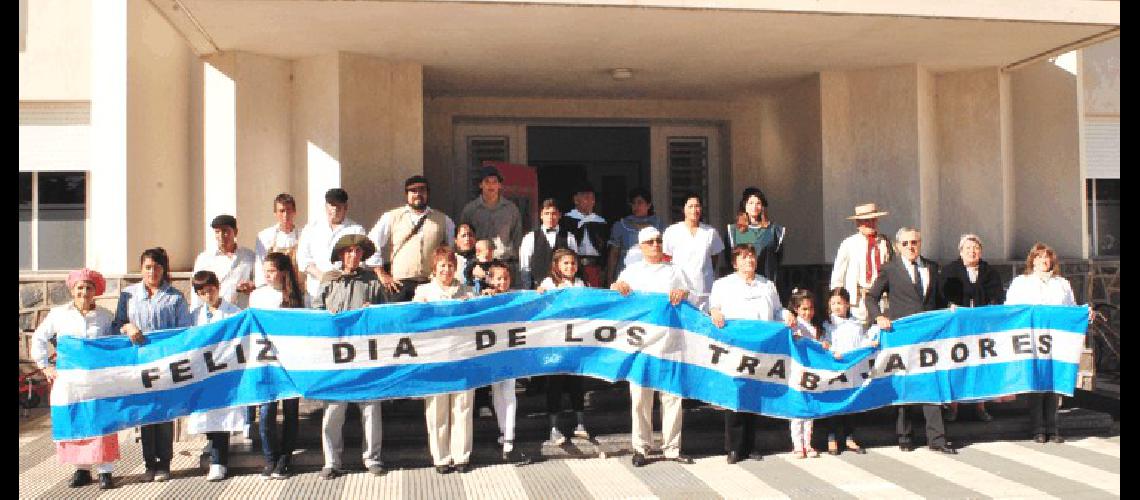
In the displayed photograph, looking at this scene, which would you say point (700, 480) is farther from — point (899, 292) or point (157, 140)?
point (157, 140)

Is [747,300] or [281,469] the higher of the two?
[747,300]

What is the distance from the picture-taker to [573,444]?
8.02 m

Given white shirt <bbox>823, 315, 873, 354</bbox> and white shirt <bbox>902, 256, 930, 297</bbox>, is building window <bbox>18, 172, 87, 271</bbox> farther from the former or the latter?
white shirt <bbox>902, 256, 930, 297</bbox>

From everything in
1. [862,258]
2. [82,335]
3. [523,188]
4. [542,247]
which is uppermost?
[523,188]

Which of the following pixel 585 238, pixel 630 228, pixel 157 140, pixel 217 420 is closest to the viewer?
pixel 217 420

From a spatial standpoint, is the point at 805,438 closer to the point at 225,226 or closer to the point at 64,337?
the point at 225,226

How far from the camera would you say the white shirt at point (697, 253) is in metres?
8.88

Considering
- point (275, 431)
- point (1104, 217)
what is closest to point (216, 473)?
point (275, 431)

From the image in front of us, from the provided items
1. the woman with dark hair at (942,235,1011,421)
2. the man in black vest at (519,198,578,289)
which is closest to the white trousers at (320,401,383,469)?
the man in black vest at (519,198,578,289)

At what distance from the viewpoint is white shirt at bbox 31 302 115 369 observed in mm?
7289

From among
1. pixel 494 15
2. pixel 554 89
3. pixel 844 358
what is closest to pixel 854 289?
pixel 844 358

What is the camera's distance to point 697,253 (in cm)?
890

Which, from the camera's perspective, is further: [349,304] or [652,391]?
[652,391]

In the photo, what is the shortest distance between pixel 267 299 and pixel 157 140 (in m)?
5.57
